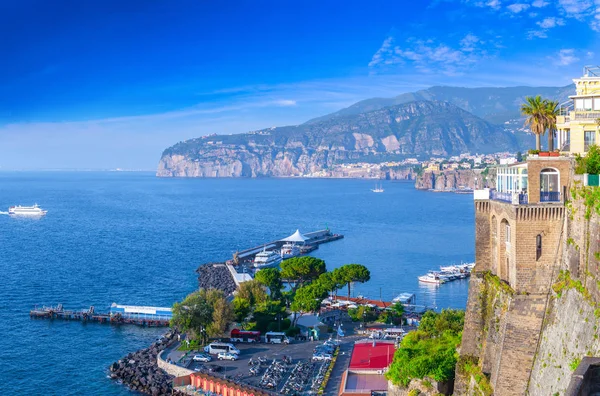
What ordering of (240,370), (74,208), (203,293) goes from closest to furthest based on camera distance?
(240,370), (203,293), (74,208)

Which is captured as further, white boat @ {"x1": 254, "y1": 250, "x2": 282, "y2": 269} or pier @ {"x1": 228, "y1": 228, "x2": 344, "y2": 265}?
pier @ {"x1": 228, "y1": 228, "x2": 344, "y2": 265}

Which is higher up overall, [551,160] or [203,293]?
[551,160]

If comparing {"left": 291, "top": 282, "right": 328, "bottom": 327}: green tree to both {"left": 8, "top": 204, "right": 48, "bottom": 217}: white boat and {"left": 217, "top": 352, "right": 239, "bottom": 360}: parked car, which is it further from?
{"left": 8, "top": 204, "right": 48, "bottom": 217}: white boat

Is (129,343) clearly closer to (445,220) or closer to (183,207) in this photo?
(445,220)

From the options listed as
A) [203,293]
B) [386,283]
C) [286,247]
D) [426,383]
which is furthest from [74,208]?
[426,383]

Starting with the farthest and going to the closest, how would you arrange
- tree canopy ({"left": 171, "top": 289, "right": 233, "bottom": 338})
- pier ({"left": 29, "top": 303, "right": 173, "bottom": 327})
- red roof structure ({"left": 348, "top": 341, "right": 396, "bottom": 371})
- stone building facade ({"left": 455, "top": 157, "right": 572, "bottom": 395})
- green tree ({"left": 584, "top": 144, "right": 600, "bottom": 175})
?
pier ({"left": 29, "top": 303, "right": 173, "bottom": 327}) → tree canopy ({"left": 171, "top": 289, "right": 233, "bottom": 338}) → red roof structure ({"left": 348, "top": 341, "right": 396, "bottom": 371}) → stone building facade ({"left": 455, "top": 157, "right": 572, "bottom": 395}) → green tree ({"left": 584, "top": 144, "right": 600, "bottom": 175})

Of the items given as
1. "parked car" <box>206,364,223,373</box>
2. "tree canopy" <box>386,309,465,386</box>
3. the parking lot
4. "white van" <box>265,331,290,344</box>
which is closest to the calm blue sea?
"parked car" <box>206,364,223,373</box>

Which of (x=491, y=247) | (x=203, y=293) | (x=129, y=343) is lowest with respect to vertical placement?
(x=129, y=343)
